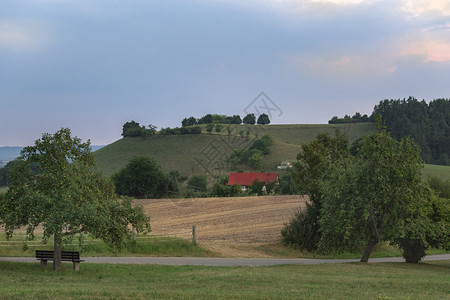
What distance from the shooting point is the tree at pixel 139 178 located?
71438mm

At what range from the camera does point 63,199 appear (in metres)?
17.7

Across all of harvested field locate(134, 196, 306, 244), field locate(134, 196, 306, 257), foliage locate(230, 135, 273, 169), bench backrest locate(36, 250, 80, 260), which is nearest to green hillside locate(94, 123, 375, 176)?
foliage locate(230, 135, 273, 169)

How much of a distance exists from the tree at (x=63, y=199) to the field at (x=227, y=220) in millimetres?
11043

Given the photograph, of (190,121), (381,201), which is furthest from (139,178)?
(190,121)

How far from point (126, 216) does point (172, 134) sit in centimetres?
11957

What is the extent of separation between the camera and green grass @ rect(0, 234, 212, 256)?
24.9 m

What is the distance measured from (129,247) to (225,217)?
21369mm

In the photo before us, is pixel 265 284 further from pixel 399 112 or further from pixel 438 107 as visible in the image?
pixel 438 107

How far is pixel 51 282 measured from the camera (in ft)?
49.1

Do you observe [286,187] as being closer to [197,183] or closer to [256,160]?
[197,183]

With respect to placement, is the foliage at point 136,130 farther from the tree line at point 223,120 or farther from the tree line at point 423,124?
the tree line at point 423,124

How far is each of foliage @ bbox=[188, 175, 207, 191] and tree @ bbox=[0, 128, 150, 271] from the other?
225 ft

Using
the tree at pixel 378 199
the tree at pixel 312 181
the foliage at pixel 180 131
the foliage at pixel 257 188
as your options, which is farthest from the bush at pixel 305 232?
Answer: the foliage at pixel 180 131

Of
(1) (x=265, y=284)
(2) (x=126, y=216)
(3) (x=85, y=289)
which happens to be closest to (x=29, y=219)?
(2) (x=126, y=216)
